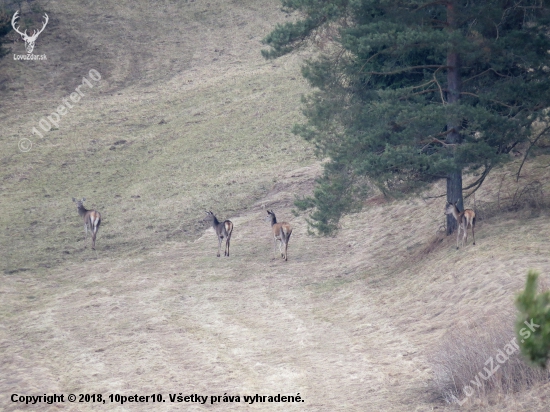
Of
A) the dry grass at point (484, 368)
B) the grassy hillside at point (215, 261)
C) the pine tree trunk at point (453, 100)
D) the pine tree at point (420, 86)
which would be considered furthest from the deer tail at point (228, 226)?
the dry grass at point (484, 368)

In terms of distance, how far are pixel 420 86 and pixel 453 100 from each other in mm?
1025

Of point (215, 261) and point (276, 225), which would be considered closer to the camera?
point (276, 225)

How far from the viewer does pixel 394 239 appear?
21578mm

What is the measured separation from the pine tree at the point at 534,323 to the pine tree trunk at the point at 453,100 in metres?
11.2

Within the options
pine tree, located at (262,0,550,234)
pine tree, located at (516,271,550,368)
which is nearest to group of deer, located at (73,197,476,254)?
pine tree, located at (262,0,550,234)

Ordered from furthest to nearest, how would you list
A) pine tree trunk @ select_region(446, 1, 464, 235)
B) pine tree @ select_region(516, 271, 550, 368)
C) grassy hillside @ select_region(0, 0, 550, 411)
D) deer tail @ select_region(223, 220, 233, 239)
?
deer tail @ select_region(223, 220, 233, 239) → pine tree trunk @ select_region(446, 1, 464, 235) → grassy hillside @ select_region(0, 0, 550, 411) → pine tree @ select_region(516, 271, 550, 368)

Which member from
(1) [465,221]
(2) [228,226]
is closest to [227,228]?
(2) [228,226]

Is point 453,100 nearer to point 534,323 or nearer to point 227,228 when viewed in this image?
point 227,228

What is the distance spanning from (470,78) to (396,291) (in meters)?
5.89

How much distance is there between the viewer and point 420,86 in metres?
17.8

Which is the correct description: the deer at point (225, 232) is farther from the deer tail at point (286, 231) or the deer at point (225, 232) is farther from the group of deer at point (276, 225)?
the deer tail at point (286, 231)

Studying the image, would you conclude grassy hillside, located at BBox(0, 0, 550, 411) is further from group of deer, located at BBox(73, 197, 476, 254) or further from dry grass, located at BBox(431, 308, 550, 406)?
group of deer, located at BBox(73, 197, 476, 254)

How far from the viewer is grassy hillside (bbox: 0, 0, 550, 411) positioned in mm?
13070

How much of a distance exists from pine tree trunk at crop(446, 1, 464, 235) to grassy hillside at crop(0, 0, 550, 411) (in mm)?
920
